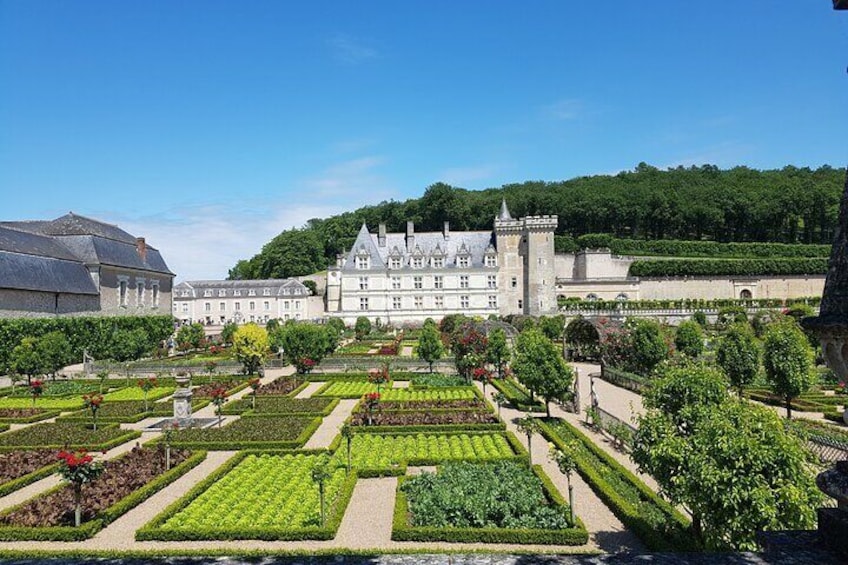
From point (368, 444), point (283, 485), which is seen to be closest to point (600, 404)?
point (368, 444)

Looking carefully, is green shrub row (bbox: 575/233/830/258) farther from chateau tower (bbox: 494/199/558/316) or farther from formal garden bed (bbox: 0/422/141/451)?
formal garden bed (bbox: 0/422/141/451)

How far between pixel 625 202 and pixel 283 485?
263ft

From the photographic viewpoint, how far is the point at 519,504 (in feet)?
37.0

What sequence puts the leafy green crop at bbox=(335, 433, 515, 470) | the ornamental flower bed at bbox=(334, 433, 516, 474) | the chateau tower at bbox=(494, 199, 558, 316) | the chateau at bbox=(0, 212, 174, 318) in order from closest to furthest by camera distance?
the ornamental flower bed at bbox=(334, 433, 516, 474), the leafy green crop at bbox=(335, 433, 515, 470), the chateau at bbox=(0, 212, 174, 318), the chateau tower at bbox=(494, 199, 558, 316)

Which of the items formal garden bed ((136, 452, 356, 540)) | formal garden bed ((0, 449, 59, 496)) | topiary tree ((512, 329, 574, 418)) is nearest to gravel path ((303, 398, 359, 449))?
formal garden bed ((136, 452, 356, 540))

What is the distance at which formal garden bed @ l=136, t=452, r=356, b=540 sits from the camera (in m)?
10.3

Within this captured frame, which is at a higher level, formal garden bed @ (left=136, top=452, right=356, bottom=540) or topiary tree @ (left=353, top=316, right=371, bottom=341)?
topiary tree @ (left=353, top=316, right=371, bottom=341)

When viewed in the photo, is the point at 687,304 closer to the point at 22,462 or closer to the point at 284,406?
the point at 284,406

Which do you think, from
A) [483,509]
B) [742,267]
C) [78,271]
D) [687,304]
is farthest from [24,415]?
[742,267]

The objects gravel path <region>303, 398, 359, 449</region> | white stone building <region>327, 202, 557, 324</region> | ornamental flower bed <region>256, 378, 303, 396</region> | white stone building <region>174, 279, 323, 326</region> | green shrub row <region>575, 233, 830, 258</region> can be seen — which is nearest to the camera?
gravel path <region>303, 398, 359, 449</region>

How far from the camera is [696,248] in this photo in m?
77.1

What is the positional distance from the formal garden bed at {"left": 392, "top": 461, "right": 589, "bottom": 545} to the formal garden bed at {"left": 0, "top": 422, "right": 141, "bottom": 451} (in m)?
10.7

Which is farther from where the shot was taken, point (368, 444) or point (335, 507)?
point (368, 444)

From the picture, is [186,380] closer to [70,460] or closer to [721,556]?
[70,460]
